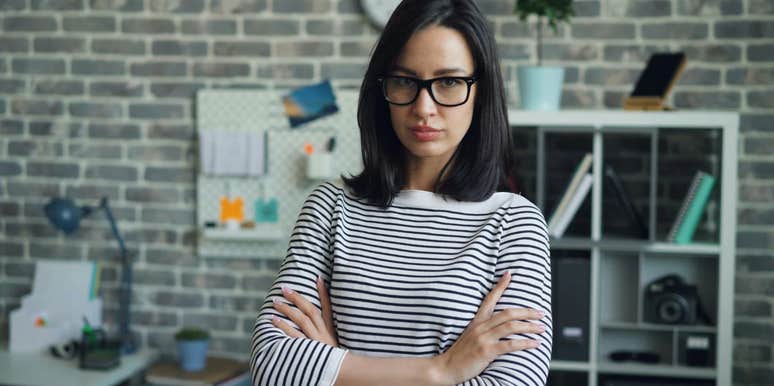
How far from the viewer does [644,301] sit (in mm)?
2572

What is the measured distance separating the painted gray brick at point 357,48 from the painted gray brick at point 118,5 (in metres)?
0.86

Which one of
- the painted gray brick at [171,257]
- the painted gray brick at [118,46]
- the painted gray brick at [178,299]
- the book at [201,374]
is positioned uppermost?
the painted gray brick at [118,46]

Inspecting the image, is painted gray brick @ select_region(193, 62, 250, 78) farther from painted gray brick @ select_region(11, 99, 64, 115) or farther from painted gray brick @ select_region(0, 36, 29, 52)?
painted gray brick @ select_region(0, 36, 29, 52)

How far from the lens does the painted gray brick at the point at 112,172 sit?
3.09m

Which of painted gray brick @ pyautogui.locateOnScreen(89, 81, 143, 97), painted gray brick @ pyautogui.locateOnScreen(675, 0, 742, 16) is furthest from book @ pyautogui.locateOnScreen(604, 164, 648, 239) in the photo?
painted gray brick @ pyautogui.locateOnScreen(89, 81, 143, 97)

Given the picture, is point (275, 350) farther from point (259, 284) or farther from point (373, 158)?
point (259, 284)

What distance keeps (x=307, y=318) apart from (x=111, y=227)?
6.90 feet

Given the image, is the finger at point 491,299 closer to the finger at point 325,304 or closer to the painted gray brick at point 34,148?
the finger at point 325,304

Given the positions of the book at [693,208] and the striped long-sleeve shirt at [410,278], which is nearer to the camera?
the striped long-sleeve shirt at [410,278]

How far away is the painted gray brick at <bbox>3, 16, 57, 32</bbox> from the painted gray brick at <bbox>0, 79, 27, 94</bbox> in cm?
21

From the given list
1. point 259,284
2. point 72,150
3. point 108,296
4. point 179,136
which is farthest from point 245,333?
point 72,150

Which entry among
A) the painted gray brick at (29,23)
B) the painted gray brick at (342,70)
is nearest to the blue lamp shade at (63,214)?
the painted gray brick at (29,23)

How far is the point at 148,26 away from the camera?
303 centimetres

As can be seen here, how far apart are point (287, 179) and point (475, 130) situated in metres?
1.75
